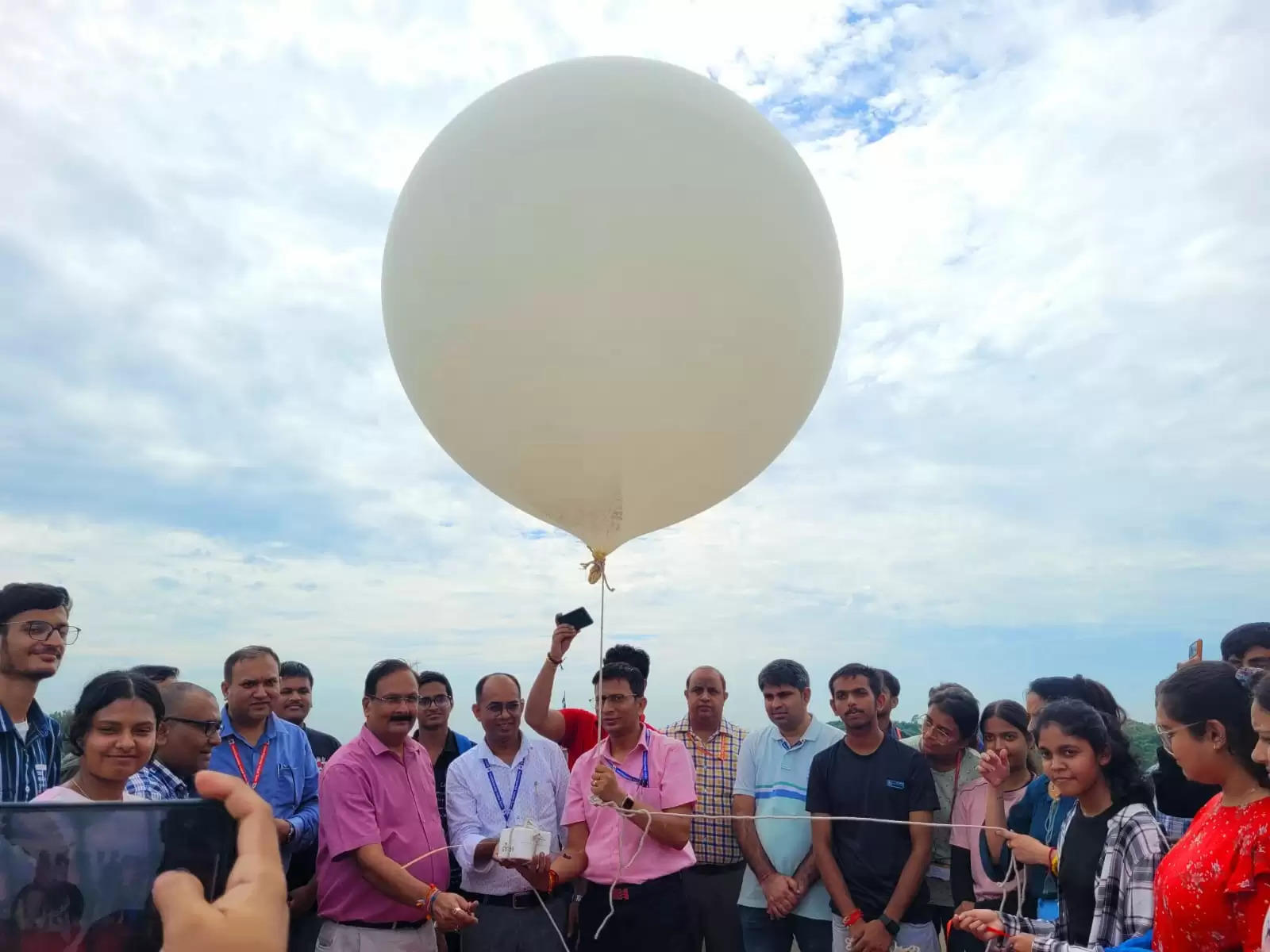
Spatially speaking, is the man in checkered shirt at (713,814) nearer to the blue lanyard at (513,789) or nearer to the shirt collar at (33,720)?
the blue lanyard at (513,789)

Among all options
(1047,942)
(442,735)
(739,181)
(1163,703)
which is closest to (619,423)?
(739,181)

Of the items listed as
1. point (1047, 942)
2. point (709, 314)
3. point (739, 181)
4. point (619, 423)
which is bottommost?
point (1047, 942)

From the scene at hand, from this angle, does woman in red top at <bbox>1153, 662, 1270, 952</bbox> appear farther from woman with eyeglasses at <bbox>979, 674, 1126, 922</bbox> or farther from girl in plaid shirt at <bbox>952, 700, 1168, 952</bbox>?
woman with eyeglasses at <bbox>979, 674, 1126, 922</bbox>

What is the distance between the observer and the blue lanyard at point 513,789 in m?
3.61

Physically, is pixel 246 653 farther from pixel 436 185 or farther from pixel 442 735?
pixel 436 185

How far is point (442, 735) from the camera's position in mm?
4156

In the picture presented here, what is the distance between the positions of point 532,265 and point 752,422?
774 mm

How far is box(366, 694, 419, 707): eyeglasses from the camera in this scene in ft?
11.1

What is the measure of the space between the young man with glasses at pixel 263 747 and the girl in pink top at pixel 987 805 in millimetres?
2402

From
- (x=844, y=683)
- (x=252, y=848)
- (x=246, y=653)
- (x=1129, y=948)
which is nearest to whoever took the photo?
(x=252, y=848)

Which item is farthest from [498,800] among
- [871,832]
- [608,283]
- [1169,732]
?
[1169,732]

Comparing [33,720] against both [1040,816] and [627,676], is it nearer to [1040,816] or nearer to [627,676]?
[627,676]

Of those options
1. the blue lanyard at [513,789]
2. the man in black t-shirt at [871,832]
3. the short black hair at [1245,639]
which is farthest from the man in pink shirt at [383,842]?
the short black hair at [1245,639]

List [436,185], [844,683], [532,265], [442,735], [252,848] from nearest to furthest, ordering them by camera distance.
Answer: [252,848]
[532,265]
[436,185]
[844,683]
[442,735]
